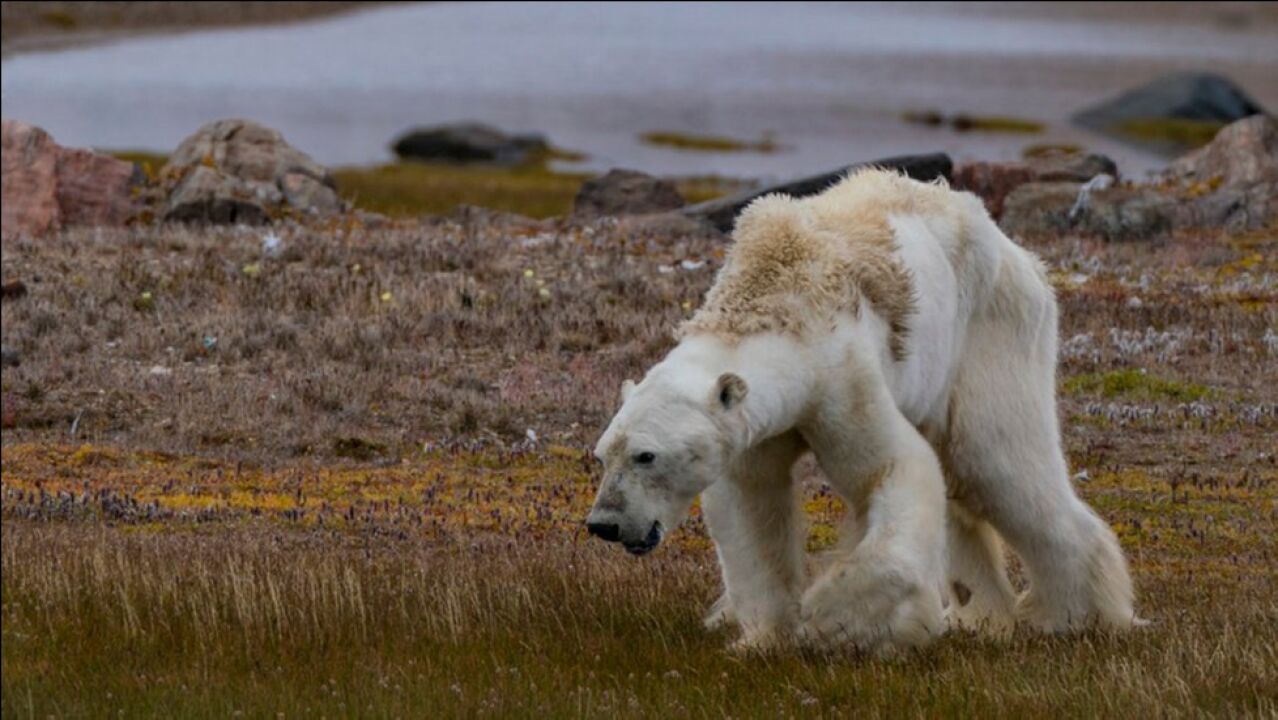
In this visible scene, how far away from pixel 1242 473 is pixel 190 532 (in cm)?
777

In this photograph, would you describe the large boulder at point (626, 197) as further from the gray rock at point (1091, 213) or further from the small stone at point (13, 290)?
the small stone at point (13, 290)

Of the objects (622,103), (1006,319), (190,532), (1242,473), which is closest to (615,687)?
(1006,319)

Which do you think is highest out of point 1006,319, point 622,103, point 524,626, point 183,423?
point 1006,319

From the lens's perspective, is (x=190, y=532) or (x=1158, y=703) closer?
(x=1158, y=703)

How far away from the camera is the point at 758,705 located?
8.06 meters

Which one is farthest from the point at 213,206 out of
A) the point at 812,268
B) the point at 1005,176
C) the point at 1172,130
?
the point at 1172,130

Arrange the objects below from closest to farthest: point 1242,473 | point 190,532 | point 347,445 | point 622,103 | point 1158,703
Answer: point 1158,703
point 190,532
point 1242,473
point 347,445
point 622,103

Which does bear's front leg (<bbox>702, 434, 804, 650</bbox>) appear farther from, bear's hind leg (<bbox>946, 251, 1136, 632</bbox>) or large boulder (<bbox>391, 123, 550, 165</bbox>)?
large boulder (<bbox>391, 123, 550, 165</bbox>)

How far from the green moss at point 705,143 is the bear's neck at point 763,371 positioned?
107 m

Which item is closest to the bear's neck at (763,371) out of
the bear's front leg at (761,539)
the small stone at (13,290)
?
the bear's front leg at (761,539)

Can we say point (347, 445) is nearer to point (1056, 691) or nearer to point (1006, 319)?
point (1006, 319)

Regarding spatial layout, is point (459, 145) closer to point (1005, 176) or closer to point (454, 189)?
point (454, 189)

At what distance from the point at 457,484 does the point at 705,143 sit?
351 feet

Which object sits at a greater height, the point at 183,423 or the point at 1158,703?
the point at 1158,703
